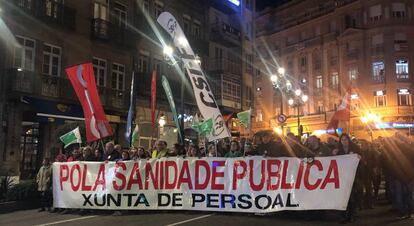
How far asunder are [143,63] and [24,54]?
8638 millimetres

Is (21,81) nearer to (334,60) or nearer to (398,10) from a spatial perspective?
(398,10)

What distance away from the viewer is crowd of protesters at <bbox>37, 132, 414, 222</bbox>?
10.4 m

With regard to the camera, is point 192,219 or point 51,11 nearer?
point 192,219

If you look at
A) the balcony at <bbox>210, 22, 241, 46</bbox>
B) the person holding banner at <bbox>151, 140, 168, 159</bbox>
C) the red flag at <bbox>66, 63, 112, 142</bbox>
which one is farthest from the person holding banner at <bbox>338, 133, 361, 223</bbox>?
the balcony at <bbox>210, 22, 241, 46</bbox>

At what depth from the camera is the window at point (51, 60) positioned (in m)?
24.1

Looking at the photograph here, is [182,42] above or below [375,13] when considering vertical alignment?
below

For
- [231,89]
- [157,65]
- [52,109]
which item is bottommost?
[52,109]

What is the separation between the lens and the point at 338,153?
10406mm

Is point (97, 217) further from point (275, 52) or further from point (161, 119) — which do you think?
point (275, 52)

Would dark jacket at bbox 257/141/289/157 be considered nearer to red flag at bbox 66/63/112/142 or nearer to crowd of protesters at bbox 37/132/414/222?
crowd of protesters at bbox 37/132/414/222

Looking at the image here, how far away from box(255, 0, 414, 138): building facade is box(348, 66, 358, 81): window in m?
0.12

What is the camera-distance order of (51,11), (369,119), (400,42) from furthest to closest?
(369,119) → (400,42) → (51,11)

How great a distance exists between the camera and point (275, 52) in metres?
72.4

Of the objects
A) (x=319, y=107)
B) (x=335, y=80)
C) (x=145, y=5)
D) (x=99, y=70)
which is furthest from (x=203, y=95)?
(x=319, y=107)
